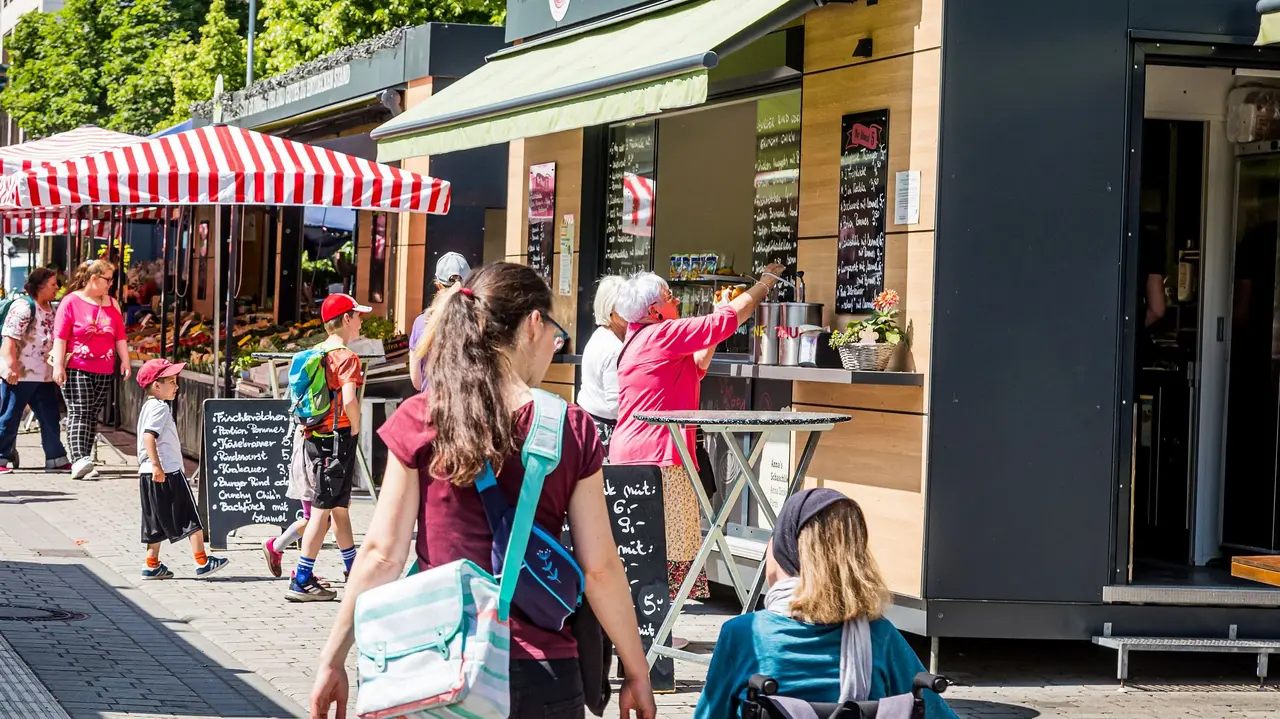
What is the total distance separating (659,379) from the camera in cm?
740

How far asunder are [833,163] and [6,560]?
5600mm

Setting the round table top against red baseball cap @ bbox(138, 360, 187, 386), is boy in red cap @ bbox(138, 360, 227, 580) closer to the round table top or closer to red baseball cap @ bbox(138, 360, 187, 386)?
red baseball cap @ bbox(138, 360, 187, 386)

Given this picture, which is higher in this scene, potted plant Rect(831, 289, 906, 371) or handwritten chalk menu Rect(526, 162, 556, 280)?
handwritten chalk menu Rect(526, 162, 556, 280)

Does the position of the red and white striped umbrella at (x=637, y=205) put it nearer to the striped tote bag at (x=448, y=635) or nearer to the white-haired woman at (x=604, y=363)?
the white-haired woman at (x=604, y=363)

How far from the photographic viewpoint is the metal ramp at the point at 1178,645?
23.9 ft

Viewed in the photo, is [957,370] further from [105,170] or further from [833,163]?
[105,170]

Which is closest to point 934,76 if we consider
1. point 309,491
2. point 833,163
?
point 833,163

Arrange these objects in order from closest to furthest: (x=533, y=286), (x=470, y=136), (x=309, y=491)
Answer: (x=533, y=286)
(x=309, y=491)
(x=470, y=136)

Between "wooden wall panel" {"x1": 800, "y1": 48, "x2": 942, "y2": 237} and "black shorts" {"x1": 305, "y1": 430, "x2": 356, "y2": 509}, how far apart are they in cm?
282

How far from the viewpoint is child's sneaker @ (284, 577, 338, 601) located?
880 cm

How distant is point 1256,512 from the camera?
359 inches

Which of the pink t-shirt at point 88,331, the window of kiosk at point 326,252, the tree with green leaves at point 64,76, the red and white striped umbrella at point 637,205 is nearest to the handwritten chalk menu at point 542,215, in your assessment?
the red and white striped umbrella at point 637,205

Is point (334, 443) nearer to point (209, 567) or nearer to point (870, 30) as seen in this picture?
point (209, 567)

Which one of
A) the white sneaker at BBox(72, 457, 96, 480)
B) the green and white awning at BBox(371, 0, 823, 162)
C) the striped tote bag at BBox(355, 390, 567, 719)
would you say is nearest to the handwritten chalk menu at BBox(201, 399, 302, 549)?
the green and white awning at BBox(371, 0, 823, 162)
